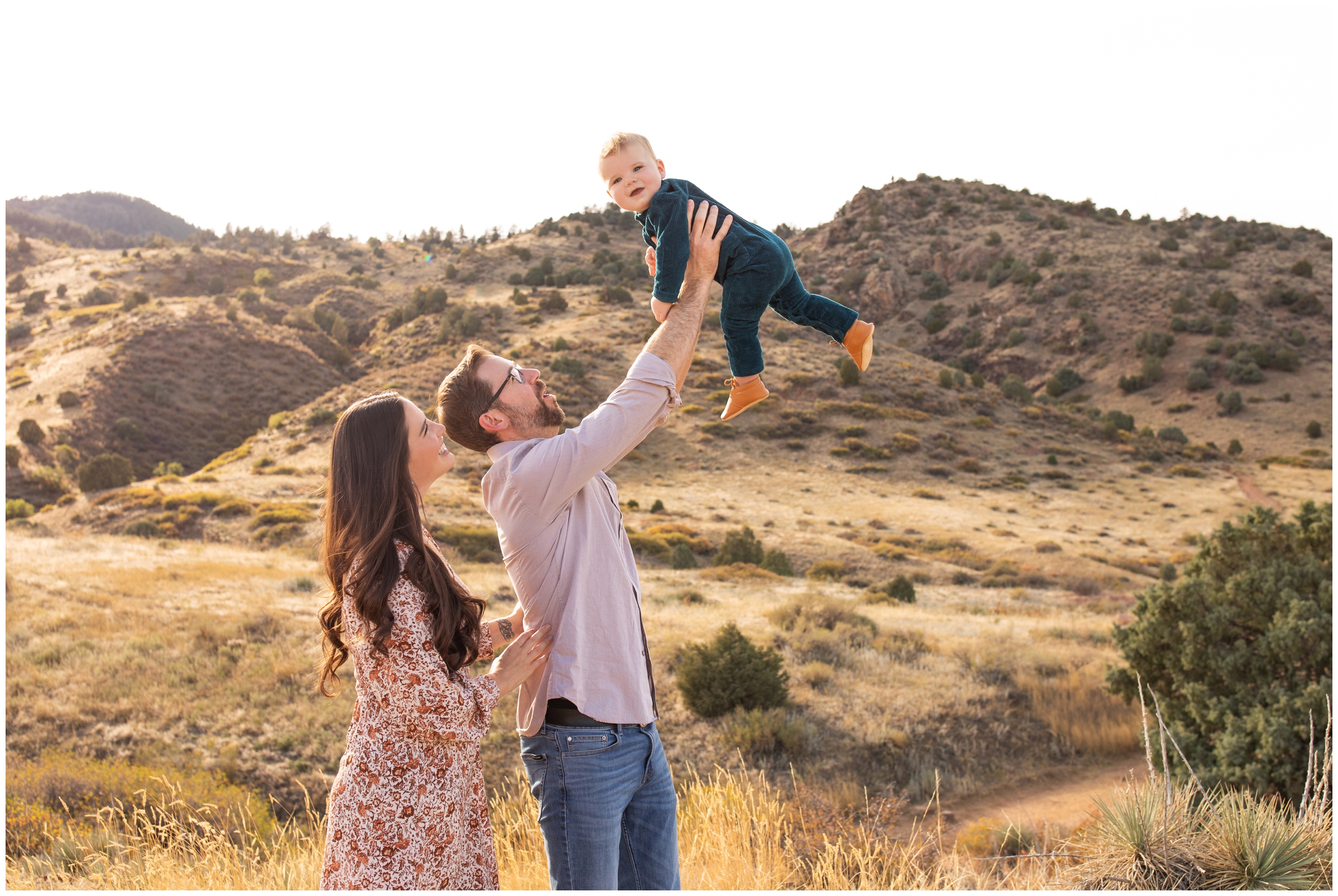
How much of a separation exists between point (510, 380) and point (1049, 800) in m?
10.1

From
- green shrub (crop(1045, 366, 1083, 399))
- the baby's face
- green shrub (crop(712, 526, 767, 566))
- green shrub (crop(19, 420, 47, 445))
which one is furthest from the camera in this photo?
green shrub (crop(1045, 366, 1083, 399))

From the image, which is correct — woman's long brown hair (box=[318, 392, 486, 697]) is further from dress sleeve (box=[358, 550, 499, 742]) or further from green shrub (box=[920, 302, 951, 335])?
green shrub (box=[920, 302, 951, 335])

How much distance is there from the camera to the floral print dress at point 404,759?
2250 millimetres

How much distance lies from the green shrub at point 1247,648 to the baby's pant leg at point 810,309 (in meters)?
7.01

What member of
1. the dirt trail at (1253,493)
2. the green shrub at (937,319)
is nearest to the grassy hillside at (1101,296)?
the green shrub at (937,319)

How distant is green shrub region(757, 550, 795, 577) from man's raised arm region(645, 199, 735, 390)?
21081 mm

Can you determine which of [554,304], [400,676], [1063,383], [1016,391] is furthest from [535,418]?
[1063,383]

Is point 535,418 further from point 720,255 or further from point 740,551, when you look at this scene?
point 740,551

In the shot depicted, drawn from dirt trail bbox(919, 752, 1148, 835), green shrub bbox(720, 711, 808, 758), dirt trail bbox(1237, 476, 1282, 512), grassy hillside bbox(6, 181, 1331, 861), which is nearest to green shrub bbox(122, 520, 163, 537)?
grassy hillside bbox(6, 181, 1331, 861)

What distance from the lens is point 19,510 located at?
106 ft

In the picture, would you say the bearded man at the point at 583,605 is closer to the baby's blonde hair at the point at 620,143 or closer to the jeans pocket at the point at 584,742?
the jeans pocket at the point at 584,742

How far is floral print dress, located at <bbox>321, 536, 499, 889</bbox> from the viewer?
2.25m

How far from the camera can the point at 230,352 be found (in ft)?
169

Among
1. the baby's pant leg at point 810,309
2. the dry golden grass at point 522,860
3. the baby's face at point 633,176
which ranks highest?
the baby's face at point 633,176
